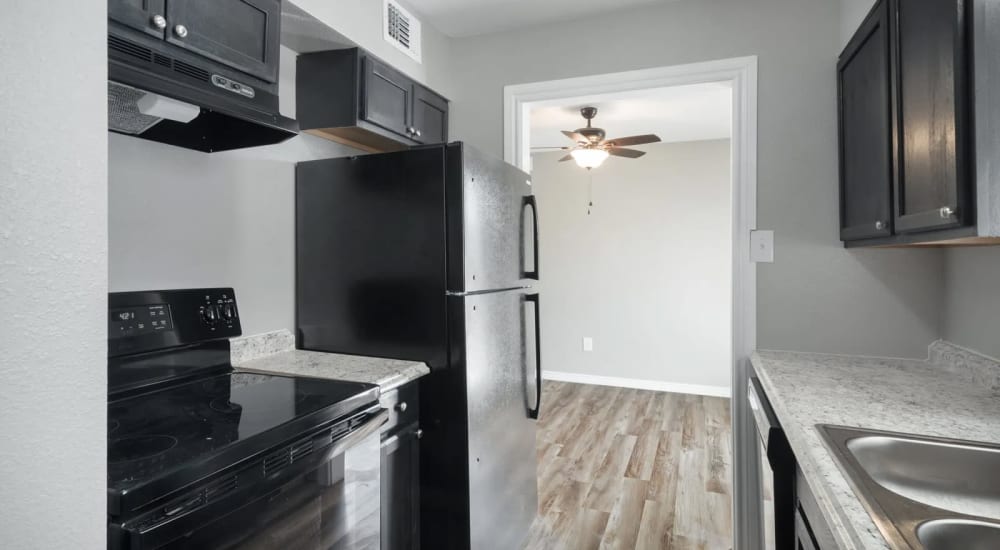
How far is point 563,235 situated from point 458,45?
2921mm

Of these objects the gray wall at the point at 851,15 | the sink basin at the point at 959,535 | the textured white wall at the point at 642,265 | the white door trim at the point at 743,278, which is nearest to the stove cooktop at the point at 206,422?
the sink basin at the point at 959,535

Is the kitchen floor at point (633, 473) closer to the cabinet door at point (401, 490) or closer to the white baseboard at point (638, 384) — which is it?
the white baseboard at point (638, 384)

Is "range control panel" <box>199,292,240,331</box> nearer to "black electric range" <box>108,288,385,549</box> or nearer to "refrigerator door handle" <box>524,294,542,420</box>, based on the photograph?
"black electric range" <box>108,288,385,549</box>

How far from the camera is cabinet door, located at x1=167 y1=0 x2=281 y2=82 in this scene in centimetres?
119

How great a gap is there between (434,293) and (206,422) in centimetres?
81

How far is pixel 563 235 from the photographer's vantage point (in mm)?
5355

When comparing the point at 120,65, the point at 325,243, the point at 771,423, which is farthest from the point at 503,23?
the point at 771,423

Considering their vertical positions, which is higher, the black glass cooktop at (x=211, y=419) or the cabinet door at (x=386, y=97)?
the cabinet door at (x=386, y=97)

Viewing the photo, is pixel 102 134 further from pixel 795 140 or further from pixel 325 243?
pixel 795 140

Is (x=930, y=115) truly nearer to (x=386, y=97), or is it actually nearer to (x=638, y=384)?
(x=386, y=97)

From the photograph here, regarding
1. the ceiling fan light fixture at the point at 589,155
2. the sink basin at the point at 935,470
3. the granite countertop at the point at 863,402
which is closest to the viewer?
the granite countertop at the point at 863,402

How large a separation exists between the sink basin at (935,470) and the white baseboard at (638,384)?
3924 millimetres

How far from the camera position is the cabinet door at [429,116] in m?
2.32

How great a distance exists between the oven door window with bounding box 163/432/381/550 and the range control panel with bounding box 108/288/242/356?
0.63m
